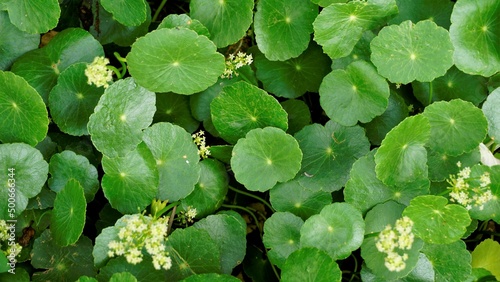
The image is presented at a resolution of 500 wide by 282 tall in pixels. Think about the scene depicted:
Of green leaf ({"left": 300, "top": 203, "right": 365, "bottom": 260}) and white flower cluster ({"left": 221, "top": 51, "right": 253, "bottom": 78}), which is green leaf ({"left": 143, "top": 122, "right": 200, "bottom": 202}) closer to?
white flower cluster ({"left": 221, "top": 51, "right": 253, "bottom": 78})

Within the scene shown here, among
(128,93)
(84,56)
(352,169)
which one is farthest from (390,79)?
(84,56)

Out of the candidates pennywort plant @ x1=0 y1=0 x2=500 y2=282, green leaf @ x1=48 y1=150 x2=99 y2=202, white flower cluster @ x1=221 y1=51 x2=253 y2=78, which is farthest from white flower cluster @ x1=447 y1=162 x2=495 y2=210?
green leaf @ x1=48 y1=150 x2=99 y2=202

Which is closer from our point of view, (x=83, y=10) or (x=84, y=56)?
(x=84, y=56)

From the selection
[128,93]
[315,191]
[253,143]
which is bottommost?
[315,191]

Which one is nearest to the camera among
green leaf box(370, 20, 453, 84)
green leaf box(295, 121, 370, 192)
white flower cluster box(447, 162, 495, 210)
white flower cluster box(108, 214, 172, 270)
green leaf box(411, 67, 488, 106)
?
white flower cluster box(108, 214, 172, 270)

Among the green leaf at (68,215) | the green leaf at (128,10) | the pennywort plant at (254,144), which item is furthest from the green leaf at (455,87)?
the green leaf at (68,215)

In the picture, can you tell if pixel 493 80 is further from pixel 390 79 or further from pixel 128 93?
pixel 128 93

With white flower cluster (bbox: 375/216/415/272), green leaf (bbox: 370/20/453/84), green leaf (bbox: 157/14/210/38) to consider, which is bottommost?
white flower cluster (bbox: 375/216/415/272)
